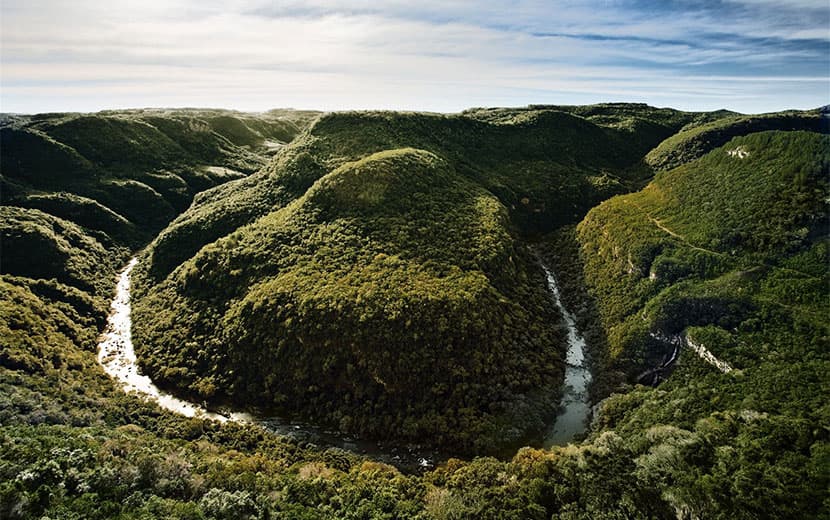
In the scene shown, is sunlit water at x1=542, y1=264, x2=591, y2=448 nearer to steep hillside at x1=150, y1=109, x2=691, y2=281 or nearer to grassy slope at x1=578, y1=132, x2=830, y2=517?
grassy slope at x1=578, y1=132, x2=830, y2=517

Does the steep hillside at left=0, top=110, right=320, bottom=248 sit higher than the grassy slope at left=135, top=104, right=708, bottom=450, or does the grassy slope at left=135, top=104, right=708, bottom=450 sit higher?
the steep hillside at left=0, top=110, right=320, bottom=248

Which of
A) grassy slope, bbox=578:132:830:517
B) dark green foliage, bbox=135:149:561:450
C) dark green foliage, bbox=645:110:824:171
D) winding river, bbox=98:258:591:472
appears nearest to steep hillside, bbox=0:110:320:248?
winding river, bbox=98:258:591:472

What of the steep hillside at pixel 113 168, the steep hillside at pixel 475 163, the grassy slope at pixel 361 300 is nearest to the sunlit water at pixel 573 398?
the grassy slope at pixel 361 300

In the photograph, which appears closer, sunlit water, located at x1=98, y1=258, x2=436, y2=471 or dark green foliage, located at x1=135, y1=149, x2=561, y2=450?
sunlit water, located at x1=98, y1=258, x2=436, y2=471

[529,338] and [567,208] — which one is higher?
[567,208]

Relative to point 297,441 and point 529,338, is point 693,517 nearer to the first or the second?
point 529,338

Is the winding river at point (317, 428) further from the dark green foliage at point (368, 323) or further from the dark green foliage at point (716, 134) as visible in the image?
the dark green foliage at point (716, 134)

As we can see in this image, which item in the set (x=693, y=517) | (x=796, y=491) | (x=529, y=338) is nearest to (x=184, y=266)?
(x=529, y=338)

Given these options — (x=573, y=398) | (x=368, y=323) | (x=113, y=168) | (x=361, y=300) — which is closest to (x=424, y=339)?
(x=368, y=323)
